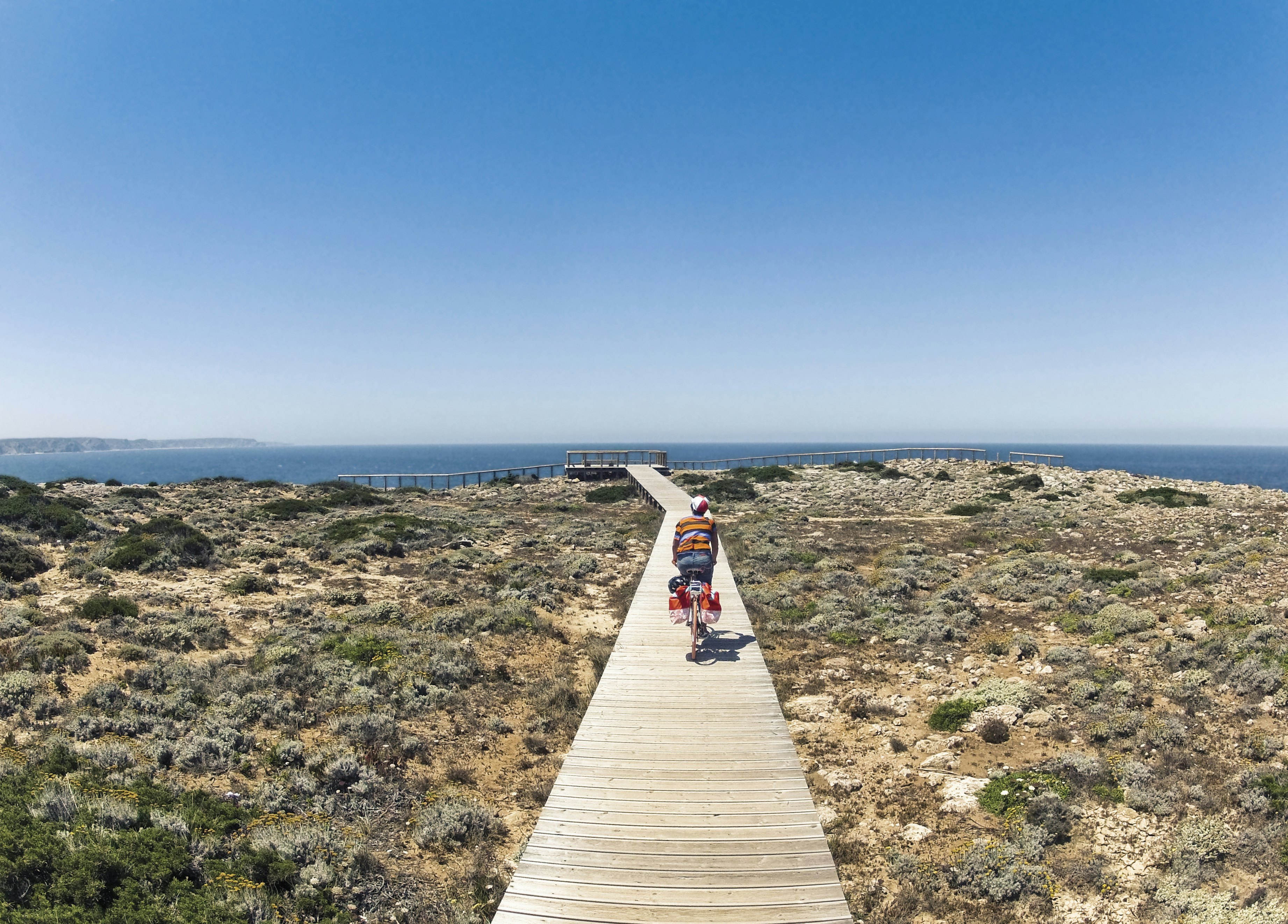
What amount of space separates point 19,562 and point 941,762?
1945 cm

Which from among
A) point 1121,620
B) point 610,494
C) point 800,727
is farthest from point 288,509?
point 1121,620

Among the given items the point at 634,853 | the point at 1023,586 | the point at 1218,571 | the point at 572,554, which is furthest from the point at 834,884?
the point at 572,554

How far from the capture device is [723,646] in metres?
10.8

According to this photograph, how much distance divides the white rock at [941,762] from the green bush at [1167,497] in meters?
25.0

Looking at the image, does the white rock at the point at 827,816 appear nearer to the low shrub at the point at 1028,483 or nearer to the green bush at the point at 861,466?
the low shrub at the point at 1028,483

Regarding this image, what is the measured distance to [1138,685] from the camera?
905 centimetres

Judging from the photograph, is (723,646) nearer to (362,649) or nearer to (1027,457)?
(362,649)

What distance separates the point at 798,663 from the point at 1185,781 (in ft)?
18.4

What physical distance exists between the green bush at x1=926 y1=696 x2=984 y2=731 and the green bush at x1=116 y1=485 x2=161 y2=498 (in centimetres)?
3506

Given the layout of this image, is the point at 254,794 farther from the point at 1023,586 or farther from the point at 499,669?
the point at 1023,586

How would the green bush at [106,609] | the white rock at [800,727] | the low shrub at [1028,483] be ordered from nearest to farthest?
the white rock at [800,727]
the green bush at [106,609]
the low shrub at [1028,483]

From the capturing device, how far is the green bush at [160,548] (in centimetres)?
1617

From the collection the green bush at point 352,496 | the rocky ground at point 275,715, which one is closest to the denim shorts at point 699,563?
the rocky ground at point 275,715

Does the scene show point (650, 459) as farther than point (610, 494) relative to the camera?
Yes
